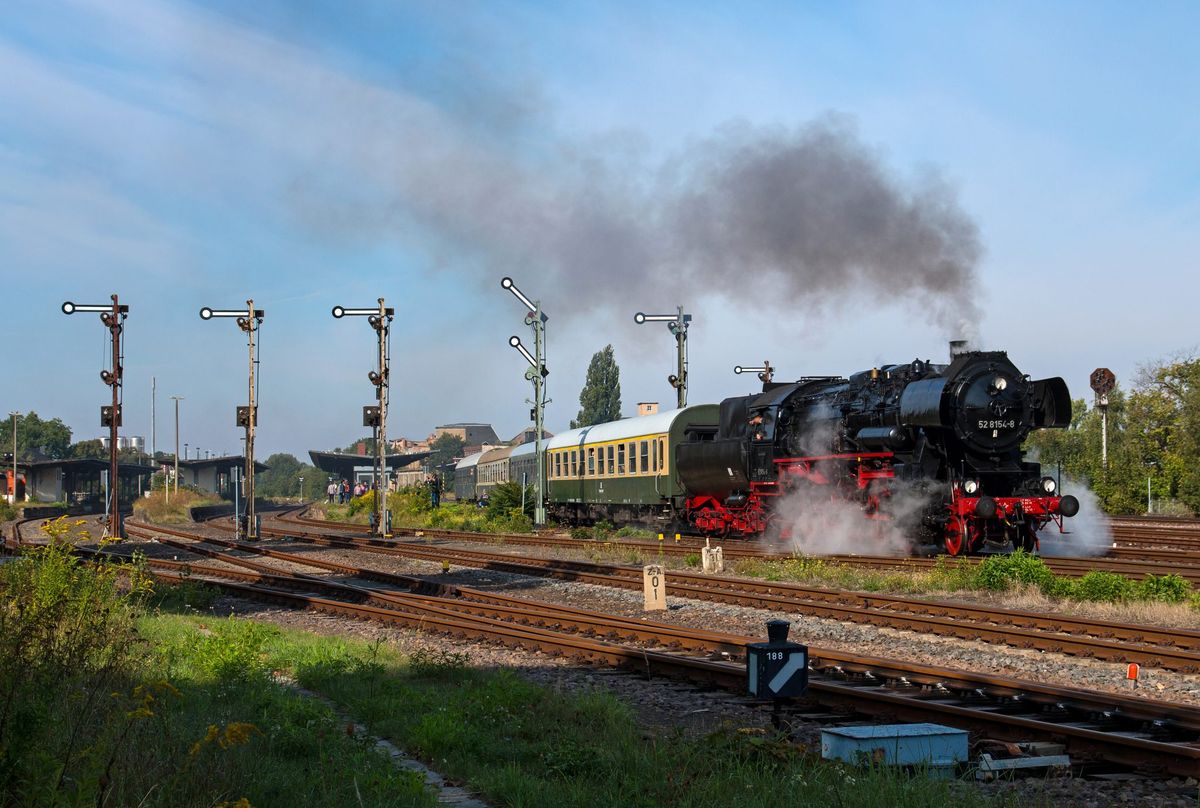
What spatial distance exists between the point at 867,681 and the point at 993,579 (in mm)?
7393

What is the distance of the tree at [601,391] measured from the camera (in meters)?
103

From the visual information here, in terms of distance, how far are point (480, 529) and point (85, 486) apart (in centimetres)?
7032

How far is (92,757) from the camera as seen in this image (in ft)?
15.7

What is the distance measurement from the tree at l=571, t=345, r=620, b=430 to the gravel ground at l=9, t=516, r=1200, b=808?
84.5m

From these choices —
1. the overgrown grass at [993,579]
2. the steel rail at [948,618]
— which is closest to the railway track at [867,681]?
the steel rail at [948,618]

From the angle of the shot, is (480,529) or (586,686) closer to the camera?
(586,686)

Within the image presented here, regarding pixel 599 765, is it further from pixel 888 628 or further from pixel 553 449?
pixel 553 449

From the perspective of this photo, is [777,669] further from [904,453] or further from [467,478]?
[467,478]

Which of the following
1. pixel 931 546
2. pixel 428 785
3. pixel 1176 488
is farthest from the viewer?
pixel 1176 488

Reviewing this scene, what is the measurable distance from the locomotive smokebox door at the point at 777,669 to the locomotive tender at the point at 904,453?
41.6 ft

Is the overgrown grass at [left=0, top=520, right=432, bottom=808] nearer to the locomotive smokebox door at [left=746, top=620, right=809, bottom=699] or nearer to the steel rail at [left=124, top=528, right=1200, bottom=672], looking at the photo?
the locomotive smokebox door at [left=746, top=620, right=809, bottom=699]

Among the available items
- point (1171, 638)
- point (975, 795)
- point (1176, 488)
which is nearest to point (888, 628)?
point (1171, 638)

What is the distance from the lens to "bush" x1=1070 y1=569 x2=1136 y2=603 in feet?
47.8

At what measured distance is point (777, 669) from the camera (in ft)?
25.5
